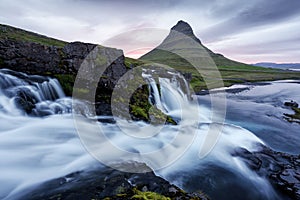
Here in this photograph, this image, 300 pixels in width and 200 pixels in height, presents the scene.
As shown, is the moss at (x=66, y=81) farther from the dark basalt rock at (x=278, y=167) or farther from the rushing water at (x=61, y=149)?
the dark basalt rock at (x=278, y=167)

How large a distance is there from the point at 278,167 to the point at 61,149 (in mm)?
10744

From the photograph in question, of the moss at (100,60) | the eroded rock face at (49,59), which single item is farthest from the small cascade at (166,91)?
the moss at (100,60)

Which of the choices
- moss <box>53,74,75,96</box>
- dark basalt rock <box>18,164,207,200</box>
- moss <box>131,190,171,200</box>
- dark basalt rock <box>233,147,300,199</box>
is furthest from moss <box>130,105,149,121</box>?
moss <box>131,190,171,200</box>

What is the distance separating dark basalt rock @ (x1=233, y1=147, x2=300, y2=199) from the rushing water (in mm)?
472

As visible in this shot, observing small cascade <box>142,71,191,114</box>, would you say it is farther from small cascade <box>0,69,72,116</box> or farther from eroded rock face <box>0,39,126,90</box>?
small cascade <box>0,69,72,116</box>

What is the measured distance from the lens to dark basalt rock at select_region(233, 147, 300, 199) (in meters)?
8.73

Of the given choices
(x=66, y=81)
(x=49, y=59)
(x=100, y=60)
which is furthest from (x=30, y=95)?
(x=100, y=60)

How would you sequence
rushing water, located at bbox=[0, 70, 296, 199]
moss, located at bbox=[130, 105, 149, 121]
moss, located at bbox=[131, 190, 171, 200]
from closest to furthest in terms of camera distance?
moss, located at bbox=[131, 190, 171, 200]
rushing water, located at bbox=[0, 70, 296, 199]
moss, located at bbox=[130, 105, 149, 121]

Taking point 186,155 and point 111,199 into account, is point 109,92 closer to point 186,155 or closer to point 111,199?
point 186,155

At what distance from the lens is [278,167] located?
34.2 ft

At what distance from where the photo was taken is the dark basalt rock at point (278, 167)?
28.6 ft

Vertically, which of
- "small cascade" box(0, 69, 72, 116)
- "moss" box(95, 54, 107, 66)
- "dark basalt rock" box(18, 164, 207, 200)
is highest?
"moss" box(95, 54, 107, 66)

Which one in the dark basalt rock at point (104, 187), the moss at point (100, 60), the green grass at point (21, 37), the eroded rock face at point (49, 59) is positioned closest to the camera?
the dark basalt rock at point (104, 187)

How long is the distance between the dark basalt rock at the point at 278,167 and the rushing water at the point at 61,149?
0.47 m
